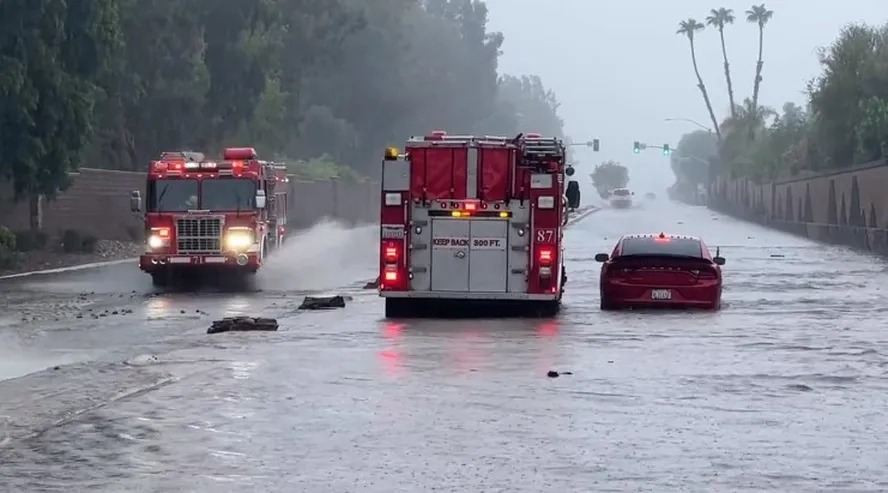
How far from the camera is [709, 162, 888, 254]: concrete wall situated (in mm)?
63094

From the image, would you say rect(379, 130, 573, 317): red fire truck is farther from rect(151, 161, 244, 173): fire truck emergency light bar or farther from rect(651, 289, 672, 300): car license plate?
rect(151, 161, 244, 173): fire truck emergency light bar

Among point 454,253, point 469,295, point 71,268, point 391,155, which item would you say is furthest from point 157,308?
point 71,268

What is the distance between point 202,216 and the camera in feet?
117

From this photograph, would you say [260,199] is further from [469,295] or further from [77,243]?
[77,243]

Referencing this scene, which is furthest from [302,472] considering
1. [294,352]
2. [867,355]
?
[867,355]

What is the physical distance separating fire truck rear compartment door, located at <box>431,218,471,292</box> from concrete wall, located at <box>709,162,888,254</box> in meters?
34.5

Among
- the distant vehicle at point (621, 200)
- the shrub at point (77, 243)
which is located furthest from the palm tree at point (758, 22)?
the shrub at point (77, 243)

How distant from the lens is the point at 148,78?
66.4 m

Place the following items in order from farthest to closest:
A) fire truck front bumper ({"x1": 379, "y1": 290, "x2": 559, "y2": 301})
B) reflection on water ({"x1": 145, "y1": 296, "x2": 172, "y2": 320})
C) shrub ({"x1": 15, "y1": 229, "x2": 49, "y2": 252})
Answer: shrub ({"x1": 15, "y1": 229, "x2": 49, "y2": 252})
reflection on water ({"x1": 145, "y1": 296, "x2": 172, "y2": 320})
fire truck front bumper ({"x1": 379, "y1": 290, "x2": 559, "y2": 301})

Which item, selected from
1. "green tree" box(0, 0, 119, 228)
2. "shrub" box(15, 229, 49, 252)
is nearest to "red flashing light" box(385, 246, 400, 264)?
"green tree" box(0, 0, 119, 228)

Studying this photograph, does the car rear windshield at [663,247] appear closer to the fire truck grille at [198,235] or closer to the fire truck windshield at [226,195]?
the fire truck windshield at [226,195]

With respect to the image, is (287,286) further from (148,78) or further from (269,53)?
(269,53)

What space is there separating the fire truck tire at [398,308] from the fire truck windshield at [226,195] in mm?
9132

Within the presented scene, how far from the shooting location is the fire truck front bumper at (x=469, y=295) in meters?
26.5
